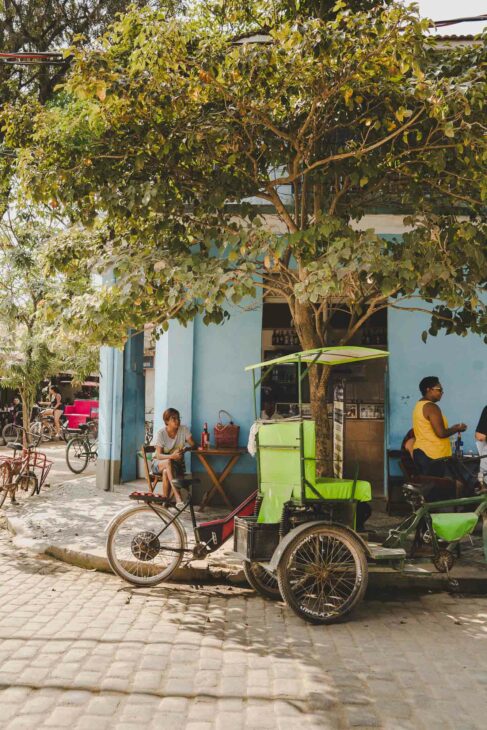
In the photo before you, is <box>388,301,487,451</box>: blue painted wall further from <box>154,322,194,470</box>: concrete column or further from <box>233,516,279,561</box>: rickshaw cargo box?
<box>233,516,279,561</box>: rickshaw cargo box

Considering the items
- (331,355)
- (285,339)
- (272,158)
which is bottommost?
(331,355)

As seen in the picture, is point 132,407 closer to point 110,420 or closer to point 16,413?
point 110,420

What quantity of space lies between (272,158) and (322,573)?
4226mm

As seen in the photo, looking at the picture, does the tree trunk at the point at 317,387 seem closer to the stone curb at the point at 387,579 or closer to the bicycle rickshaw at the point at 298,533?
the bicycle rickshaw at the point at 298,533

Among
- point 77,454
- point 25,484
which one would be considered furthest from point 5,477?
point 77,454

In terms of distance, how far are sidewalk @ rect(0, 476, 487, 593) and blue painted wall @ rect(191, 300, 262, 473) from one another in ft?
4.65

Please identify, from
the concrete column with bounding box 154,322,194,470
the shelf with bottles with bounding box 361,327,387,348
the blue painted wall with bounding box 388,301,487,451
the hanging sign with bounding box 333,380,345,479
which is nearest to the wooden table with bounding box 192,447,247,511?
the concrete column with bounding box 154,322,194,470

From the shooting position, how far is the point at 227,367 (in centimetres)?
1033

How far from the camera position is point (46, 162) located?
708cm

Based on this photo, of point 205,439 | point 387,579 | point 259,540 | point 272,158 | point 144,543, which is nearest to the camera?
point 259,540

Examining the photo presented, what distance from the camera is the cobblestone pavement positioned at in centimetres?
363

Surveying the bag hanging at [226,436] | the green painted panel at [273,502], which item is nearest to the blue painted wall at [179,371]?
the bag hanging at [226,436]

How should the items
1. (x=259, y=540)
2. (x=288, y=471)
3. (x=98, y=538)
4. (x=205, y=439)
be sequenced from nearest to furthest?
1. (x=259, y=540)
2. (x=288, y=471)
3. (x=98, y=538)
4. (x=205, y=439)

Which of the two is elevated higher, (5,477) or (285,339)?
(285,339)
